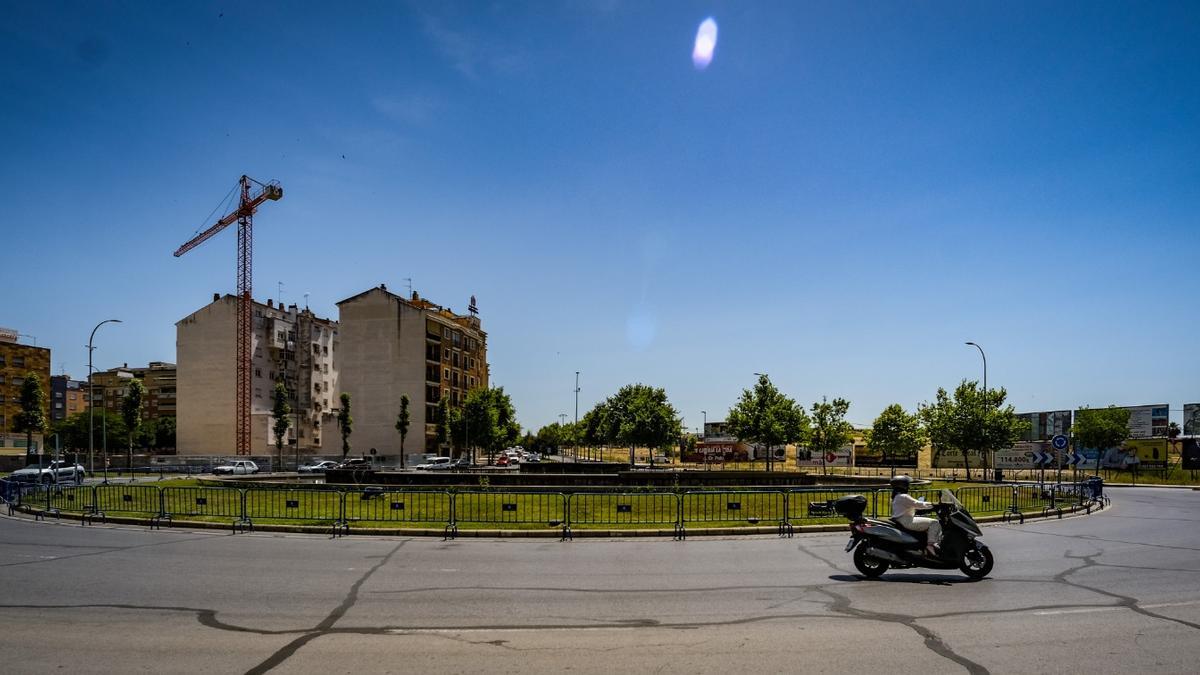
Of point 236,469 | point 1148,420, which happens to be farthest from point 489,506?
point 1148,420

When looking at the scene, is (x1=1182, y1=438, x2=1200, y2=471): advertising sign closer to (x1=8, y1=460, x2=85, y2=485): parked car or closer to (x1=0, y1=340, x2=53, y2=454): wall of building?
(x1=8, y1=460, x2=85, y2=485): parked car

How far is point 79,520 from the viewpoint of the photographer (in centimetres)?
1962

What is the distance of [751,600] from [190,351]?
90.0m

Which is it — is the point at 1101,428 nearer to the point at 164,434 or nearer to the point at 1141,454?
the point at 1141,454

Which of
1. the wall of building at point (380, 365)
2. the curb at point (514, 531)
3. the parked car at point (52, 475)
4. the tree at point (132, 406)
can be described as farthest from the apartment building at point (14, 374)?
the curb at point (514, 531)

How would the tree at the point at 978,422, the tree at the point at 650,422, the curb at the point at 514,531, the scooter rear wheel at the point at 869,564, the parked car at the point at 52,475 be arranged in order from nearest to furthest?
1. the scooter rear wheel at the point at 869,564
2. the curb at the point at 514,531
3. the parked car at the point at 52,475
4. the tree at the point at 978,422
5. the tree at the point at 650,422

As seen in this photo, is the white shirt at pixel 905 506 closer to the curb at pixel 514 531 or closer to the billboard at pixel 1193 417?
the curb at pixel 514 531

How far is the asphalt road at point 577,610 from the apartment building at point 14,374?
9116 cm

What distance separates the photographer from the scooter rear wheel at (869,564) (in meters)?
11.0

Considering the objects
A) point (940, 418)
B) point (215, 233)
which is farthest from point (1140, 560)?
point (215, 233)

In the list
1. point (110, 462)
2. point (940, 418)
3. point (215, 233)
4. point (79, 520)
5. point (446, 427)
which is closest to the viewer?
point (79, 520)

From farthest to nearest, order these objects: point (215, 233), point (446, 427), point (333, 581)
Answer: point (215, 233) < point (446, 427) < point (333, 581)

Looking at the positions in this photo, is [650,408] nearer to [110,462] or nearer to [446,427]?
[446,427]

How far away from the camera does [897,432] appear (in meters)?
57.5
